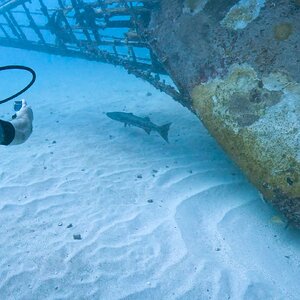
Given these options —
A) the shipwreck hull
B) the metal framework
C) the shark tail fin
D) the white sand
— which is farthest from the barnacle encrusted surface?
the shark tail fin

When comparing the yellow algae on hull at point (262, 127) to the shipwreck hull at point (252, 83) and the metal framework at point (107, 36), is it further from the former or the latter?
the metal framework at point (107, 36)

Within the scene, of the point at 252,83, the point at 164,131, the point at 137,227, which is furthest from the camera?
the point at 164,131

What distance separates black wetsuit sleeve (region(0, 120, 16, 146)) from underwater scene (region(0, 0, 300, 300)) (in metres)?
0.01

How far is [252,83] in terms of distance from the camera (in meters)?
3.36

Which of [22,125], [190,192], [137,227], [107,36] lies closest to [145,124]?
[107,36]

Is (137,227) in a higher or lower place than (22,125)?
lower

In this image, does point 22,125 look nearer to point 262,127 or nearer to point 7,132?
point 7,132

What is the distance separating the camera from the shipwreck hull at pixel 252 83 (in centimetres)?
302

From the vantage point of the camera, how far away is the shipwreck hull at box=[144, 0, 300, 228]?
3023 mm

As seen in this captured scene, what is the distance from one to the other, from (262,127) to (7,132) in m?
2.59

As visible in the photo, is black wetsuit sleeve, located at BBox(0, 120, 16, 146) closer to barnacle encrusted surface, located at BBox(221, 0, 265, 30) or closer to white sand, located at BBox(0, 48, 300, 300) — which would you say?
white sand, located at BBox(0, 48, 300, 300)

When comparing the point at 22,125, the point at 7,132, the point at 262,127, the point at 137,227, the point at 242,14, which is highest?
the point at 7,132

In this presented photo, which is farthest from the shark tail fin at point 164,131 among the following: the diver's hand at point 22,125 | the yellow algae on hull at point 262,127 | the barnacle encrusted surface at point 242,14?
the diver's hand at point 22,125

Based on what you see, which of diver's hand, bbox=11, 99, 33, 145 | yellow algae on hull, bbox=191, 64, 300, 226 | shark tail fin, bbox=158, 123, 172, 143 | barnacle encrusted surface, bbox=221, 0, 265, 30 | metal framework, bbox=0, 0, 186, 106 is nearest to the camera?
diver's hand, bbox=11, 99, 33, 145
